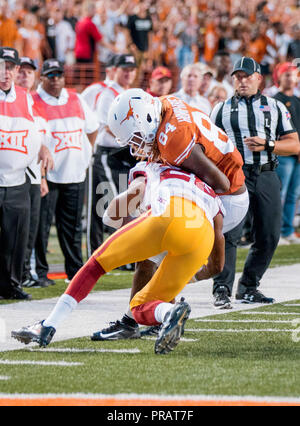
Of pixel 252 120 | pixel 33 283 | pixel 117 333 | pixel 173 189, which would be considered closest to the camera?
pixel 173 189

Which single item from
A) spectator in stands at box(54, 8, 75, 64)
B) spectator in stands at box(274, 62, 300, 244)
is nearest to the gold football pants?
spectator in stands at box(274, 62, 300, 244)

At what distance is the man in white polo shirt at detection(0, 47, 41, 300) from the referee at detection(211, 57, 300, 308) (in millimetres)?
1518

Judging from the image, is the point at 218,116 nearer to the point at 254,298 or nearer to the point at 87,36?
the point at 254,298

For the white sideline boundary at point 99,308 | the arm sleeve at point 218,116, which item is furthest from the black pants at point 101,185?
the arm sleeve at point 218,116

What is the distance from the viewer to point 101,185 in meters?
9.35

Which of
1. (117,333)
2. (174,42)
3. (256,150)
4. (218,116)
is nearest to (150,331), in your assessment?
(117,333)

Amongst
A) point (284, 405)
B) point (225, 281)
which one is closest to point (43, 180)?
point (225, 281)

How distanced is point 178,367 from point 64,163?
13.1ft

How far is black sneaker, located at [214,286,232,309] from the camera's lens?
691cm

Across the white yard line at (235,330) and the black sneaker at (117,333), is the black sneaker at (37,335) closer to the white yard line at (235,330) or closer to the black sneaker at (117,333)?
the black sneaker at (117,333)

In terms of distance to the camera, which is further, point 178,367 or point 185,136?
point 185,136

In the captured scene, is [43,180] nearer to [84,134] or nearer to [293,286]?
[84,134]

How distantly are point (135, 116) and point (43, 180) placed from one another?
3.38 metres

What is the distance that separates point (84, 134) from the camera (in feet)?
28.3
